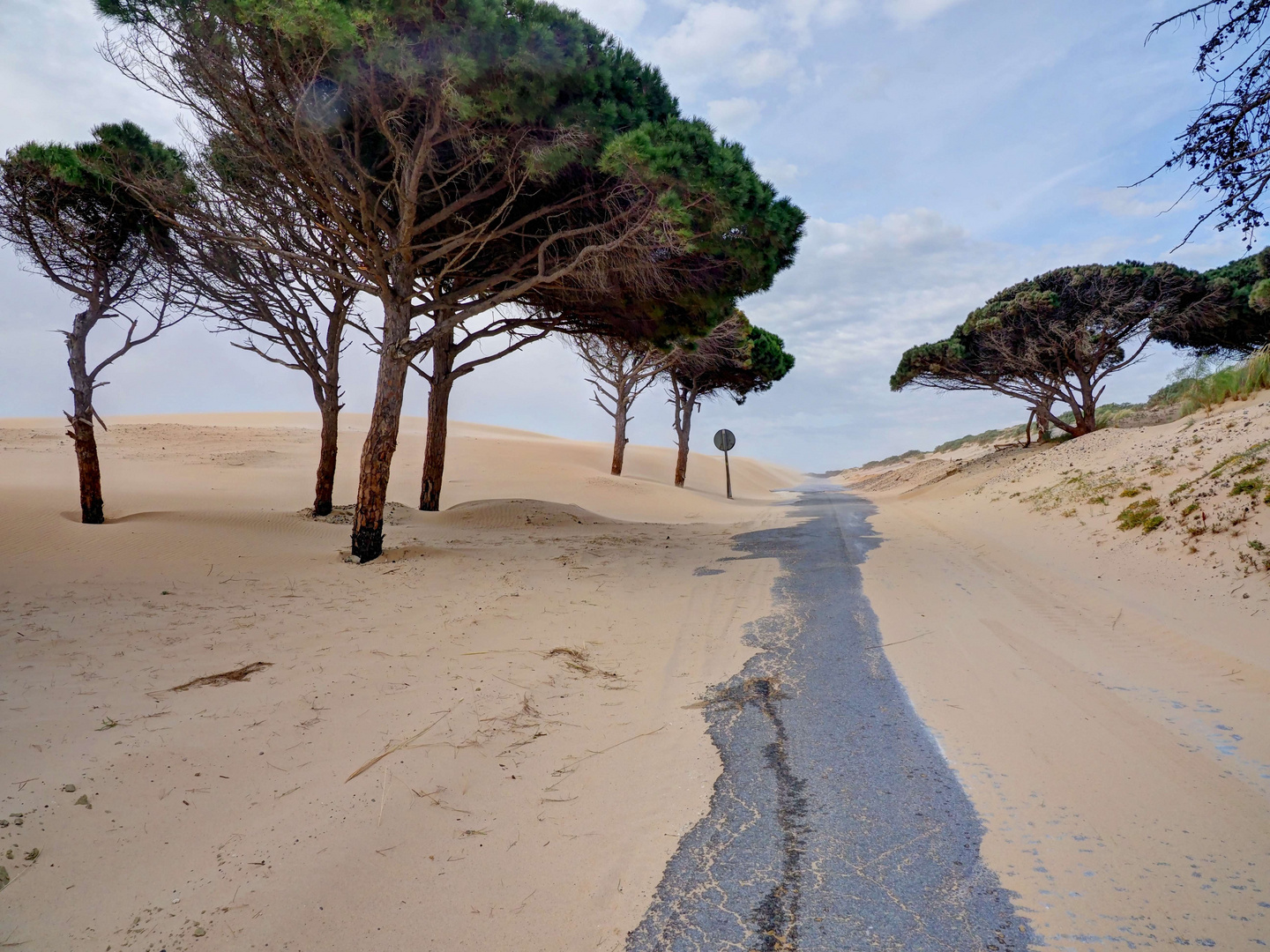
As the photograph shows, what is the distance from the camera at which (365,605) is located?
20.3 feet

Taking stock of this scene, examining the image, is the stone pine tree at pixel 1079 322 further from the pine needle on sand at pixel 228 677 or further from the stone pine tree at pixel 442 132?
the pine needle on sand at pixel 228 677

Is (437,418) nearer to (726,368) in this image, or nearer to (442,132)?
(442,132)

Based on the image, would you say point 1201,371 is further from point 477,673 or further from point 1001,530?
point 477,673

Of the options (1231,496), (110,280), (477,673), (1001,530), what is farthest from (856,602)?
(110,280)

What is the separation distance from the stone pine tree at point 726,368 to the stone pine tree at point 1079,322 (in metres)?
6.97

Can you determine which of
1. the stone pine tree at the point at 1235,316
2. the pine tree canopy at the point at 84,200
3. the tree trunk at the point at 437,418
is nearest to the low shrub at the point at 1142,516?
the tree trunk at the point at 437,418

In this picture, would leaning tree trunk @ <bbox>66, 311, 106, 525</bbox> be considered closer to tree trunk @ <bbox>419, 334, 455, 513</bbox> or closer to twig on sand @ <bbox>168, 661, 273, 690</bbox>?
tree trunk @ <bbox>419, 334, 455, 513</bbox>

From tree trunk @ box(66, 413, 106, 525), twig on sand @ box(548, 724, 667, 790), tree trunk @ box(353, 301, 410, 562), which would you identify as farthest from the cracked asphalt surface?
tree trunk @ box(66, 413, 106, 525)

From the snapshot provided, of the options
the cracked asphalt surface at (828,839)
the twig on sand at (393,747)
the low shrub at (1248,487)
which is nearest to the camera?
the cracked asphalt surface at (828,839)

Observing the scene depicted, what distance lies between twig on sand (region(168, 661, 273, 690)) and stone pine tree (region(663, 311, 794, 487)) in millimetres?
20183

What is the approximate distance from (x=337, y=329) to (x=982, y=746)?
44.5 feet

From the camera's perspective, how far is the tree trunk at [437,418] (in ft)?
43.7

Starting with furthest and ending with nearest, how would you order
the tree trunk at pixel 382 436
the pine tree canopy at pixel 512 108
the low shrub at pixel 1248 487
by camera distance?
the tree trunk at pixel 382 436 < the pine tree canopy at pixel 512 108 < the low shrub at pixel 1248 487

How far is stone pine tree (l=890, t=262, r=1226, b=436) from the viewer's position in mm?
20047
